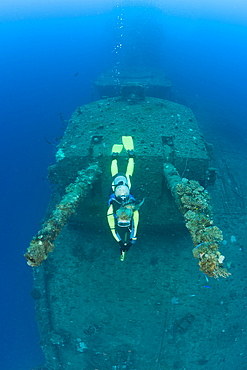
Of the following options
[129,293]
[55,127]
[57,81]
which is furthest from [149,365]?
[57,81]

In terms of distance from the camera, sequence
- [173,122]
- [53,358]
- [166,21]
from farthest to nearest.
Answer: [166,21] → [173,122] → [53,358]

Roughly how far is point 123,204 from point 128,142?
59.4 inches

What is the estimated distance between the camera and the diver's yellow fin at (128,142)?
4.02 meters

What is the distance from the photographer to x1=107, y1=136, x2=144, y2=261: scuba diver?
302 cm

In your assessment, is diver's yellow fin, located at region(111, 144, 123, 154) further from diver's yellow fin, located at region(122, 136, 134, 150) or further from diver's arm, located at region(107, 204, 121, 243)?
diver's arm, located at region(107, 204, 121, 243)

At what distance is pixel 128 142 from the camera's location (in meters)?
4.15

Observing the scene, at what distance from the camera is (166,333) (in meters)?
3.74

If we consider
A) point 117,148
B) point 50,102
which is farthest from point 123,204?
point 50,102

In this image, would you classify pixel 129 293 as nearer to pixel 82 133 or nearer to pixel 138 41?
pixel 82 133

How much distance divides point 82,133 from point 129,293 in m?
3.32

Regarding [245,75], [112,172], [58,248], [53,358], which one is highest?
[245,75]

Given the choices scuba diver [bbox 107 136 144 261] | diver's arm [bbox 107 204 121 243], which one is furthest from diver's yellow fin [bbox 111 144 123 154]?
diver's arm [bbox 107 204 121 243]

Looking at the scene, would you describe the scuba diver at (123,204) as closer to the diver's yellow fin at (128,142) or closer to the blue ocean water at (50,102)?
the diver's yellow fin at (128,142)

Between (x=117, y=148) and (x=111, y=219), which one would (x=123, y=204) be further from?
(x=117, y=148)
